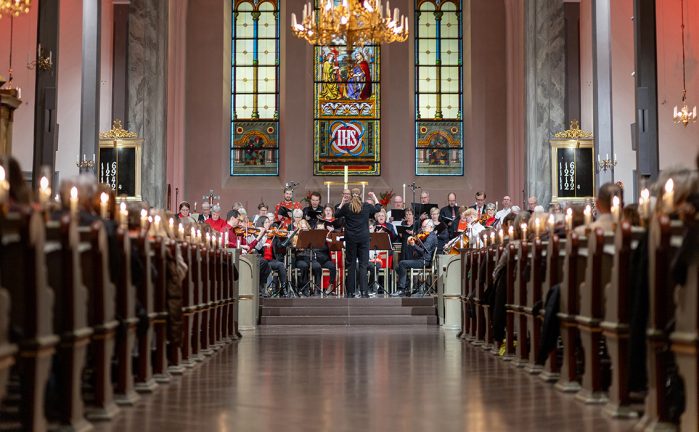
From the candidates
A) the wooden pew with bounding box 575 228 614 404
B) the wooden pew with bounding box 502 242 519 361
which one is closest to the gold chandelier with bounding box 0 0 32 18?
the wooden pew with bounding box 502 242 519 361

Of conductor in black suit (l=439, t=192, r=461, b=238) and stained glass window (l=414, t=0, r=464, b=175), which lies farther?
stained glass window (l=414, t=0, r=464, b=175)

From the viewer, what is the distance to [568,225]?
761 cm

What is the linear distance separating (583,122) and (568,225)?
580 inches

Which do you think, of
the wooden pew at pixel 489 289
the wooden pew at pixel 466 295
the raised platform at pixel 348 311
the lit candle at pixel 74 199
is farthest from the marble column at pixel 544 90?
the lit candle at pixel 74 199

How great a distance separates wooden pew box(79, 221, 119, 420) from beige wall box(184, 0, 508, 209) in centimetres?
1887

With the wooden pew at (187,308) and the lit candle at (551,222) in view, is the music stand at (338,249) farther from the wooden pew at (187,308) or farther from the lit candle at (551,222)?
the lit candle at (551,222)

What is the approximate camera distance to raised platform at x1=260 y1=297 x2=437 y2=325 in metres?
15.7

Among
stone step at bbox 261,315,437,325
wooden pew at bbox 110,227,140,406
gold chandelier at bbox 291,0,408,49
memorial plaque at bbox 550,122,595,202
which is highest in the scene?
gold chandelier at bbox 291,0,408,49

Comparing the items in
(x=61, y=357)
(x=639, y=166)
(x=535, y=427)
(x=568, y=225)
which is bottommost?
(x=535, y=427)

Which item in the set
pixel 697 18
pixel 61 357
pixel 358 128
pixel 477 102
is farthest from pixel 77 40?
pixel 61 357

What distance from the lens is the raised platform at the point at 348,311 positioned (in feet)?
51.5

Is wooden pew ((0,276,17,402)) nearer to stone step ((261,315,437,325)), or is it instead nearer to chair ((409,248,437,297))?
stone step ((261,315,437,325))

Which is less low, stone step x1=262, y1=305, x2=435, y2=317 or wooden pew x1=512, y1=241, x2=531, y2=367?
wooden pew x1=512, y1=241, x2=531, y2=367

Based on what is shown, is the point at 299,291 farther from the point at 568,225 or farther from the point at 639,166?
the point at 568,225
